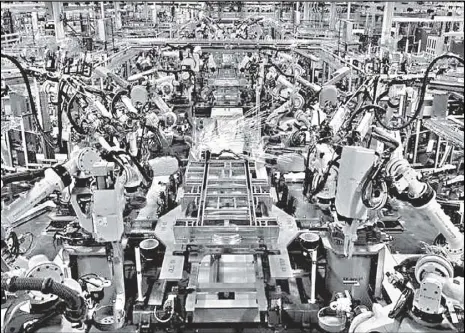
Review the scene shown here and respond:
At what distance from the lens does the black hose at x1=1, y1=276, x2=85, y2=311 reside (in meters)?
2.62

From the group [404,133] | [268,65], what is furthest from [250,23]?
[404,133]

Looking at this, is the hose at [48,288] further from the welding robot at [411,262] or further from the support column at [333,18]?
the support column at [333,18]

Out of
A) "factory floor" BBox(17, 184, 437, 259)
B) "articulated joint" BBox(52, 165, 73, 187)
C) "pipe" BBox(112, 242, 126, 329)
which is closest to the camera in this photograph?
"articulated joint" BBox(52, 165, 73, 187)

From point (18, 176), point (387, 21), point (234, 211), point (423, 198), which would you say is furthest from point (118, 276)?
point (387, 21)

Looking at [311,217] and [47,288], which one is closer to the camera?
[47,288]

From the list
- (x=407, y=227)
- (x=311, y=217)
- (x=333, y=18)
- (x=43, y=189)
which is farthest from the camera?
(x=333, y=18)

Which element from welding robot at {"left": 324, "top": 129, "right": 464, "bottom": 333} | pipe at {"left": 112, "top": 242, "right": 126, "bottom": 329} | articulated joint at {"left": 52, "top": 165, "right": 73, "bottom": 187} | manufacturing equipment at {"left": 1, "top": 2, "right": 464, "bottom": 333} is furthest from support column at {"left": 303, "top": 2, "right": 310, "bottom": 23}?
articulated joint at {"left": 52, "top": 165, "right": 73, "bottom": 187}

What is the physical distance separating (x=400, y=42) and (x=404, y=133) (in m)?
6.75

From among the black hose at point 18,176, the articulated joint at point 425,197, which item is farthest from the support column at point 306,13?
the black hose at point 18,176

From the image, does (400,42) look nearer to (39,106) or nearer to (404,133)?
(404,133)

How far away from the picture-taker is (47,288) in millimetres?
2734

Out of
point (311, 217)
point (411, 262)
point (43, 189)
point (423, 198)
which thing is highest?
point (423, 198)

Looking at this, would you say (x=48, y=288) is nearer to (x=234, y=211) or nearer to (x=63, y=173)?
(x=63, y=173)

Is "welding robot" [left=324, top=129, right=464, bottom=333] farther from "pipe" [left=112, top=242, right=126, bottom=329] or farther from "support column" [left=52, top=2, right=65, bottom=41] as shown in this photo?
"support column" [left=52, top=2, right=65, bottom=41]
